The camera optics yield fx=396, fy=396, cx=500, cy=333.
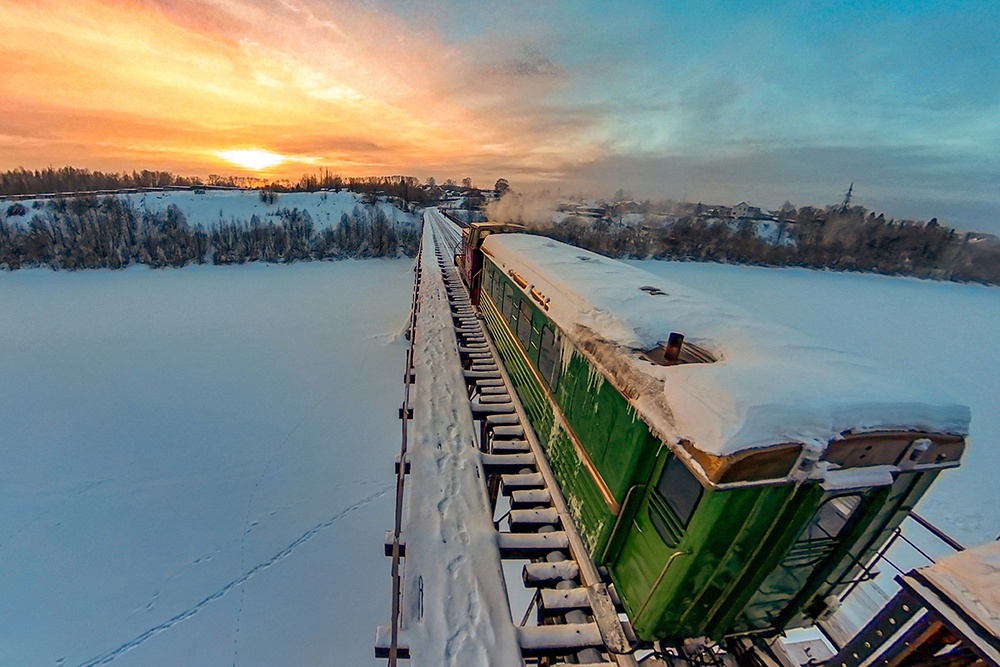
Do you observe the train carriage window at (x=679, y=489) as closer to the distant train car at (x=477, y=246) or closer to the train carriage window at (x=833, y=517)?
the train carriage window at (x=833, y=517)

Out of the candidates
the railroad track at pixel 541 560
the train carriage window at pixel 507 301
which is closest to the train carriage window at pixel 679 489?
the railroad track at pixel 541 560

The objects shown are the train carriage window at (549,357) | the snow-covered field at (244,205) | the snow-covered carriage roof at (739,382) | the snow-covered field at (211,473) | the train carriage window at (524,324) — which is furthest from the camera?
the snow-covered field at (244,205)

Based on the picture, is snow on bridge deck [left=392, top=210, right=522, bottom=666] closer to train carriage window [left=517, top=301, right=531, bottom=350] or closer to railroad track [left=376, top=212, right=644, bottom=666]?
railroad track [left=376, top=212, right=644, bottom=666]

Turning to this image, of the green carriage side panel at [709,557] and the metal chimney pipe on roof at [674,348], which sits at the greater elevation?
the metal chimney pipe on roof at [674,348]

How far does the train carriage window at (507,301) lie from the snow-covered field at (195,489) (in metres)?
6.86

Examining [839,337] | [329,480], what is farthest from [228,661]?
[839,337]

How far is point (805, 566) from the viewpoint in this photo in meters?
3.48

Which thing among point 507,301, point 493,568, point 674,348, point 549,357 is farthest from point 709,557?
point 507,301

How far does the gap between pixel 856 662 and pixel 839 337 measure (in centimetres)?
3158

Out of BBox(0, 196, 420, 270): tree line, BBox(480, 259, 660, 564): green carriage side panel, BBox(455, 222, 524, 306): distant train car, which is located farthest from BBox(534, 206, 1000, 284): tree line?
BBox(480, 259, 660, 564): green carriage side panel

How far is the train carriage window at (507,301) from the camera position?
28.6 feet

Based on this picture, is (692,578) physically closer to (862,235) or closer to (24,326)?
(24,326)

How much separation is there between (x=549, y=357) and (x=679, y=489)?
10.4ft

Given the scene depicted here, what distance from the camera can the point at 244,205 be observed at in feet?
165
